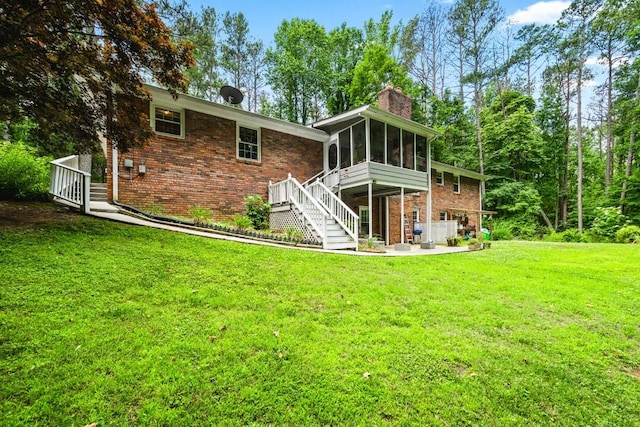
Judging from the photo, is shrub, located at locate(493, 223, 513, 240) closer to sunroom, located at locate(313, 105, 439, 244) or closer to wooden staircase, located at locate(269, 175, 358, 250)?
sunroom, located at locate(313, 105, 439, 244)

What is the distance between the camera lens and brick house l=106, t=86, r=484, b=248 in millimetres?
8656

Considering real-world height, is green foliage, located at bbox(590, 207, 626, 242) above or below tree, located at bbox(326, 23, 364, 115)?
below

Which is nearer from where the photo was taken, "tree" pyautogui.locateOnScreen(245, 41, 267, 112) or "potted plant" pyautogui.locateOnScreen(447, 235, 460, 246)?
"potted plant" pyautogui.locateOnScreen(447, 235, 460, 246)

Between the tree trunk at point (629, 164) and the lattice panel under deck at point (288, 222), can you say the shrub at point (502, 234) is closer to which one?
the tree trunk at point (629, 164)

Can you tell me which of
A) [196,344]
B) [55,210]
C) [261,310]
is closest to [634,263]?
[261,310]

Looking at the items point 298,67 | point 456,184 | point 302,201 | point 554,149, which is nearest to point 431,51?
point 298,67

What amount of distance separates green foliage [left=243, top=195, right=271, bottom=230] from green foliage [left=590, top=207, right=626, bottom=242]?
20270 millimetres

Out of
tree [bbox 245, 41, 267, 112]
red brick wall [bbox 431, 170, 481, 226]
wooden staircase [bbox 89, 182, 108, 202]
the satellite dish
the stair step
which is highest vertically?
tree [bbox 245, 41, 267, 112]

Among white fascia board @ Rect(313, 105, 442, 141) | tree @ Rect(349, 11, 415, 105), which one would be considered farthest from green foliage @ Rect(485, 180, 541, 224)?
white fascia board @ Rect(313, 105, 442, 141)

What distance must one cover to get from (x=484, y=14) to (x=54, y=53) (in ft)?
89.1

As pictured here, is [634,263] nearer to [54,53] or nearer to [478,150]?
[54,53]

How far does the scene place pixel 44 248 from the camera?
14.0ft

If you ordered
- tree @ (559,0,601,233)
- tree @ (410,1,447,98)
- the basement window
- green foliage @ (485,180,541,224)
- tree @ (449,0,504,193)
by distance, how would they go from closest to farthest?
the basement window, tree @ (559,0,601,233), green foliage @ (485,180,541,224), tree @ (449,0,504,193), tree @ (410,1,447,98)

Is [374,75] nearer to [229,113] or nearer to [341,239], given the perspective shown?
[229,113]
